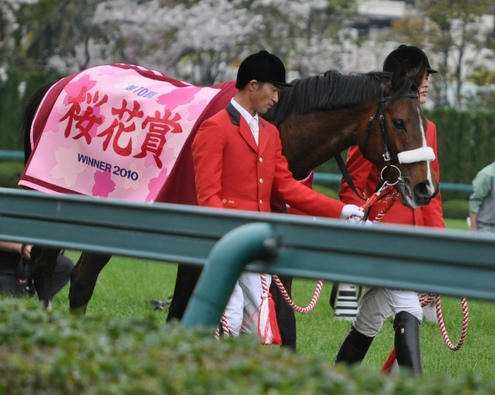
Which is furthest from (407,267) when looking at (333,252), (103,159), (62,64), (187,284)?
(62,64)

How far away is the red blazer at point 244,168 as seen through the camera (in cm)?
534

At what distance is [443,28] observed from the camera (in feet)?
121

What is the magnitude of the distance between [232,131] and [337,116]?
97cm

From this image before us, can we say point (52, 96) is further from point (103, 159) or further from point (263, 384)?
point (263, 384)

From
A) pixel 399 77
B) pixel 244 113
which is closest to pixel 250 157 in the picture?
pixel 244 113

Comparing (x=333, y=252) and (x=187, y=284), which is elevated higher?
(x=333, y=252)

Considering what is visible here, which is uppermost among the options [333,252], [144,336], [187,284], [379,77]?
[379,77]

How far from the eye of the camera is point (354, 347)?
610 cm

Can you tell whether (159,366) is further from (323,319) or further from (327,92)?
(323,319)

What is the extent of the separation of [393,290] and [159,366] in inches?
130

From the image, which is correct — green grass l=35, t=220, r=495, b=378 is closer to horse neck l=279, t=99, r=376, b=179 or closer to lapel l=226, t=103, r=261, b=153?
horse neck l=279, t=99, r=376, b=179

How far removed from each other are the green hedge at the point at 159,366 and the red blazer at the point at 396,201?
2.99 metres

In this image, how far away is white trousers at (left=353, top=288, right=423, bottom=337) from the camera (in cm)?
590

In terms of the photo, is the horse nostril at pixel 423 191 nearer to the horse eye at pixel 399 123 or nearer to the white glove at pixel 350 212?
the horse eye at pixel 399 123
